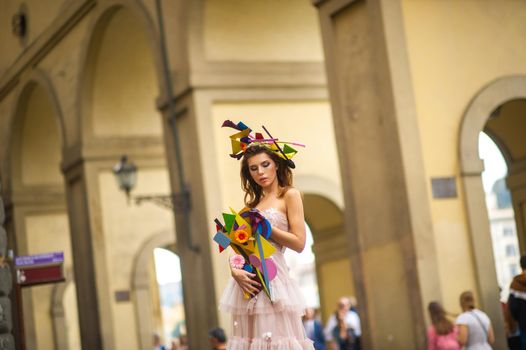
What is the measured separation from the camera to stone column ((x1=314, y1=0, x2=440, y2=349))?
1166 centimetres

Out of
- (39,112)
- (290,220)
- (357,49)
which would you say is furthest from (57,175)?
(290,220)

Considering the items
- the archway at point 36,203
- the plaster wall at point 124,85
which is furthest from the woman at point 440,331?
the archway at point 36,203

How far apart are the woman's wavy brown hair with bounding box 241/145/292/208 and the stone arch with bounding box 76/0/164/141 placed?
431 inches

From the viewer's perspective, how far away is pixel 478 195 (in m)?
12.1

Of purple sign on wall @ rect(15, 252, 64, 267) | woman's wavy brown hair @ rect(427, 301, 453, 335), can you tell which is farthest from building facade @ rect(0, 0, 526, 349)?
purple sign on wall @ rect(15, 252, 64, 267)

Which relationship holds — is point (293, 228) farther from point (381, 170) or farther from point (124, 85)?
point (124, 85)

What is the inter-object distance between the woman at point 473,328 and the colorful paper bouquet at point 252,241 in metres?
5.15

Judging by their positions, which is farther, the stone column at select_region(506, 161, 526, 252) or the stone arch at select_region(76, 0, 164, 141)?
the stone arch at select_region(76, 0, 164, 141)

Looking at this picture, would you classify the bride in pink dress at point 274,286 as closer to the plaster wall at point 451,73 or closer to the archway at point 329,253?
the plaster wall at point 451,73

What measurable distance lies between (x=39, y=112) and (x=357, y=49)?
1591 centimetres

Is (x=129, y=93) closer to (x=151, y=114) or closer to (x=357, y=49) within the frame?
(x=151, y=114)

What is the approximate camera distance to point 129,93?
72.3 feet

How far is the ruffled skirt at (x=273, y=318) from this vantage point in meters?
6.30

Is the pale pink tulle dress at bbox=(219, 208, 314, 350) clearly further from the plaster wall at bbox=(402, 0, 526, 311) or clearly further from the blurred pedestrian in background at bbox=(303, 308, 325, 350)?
the blurred pedestrian in background at bbox=(303, 308, 325, 350)
